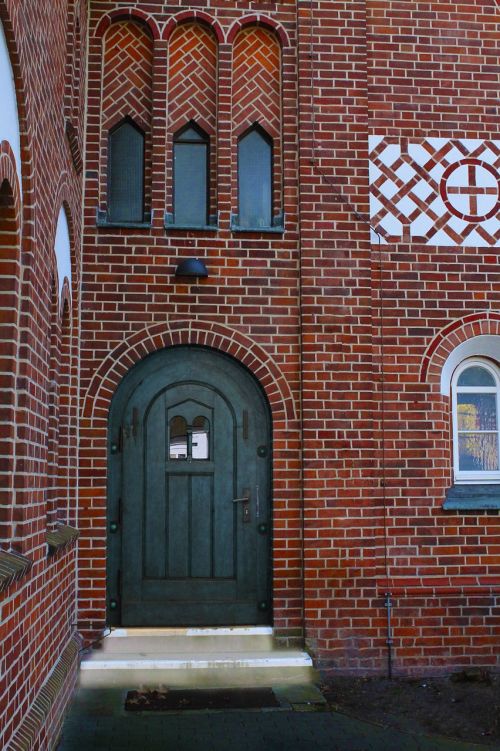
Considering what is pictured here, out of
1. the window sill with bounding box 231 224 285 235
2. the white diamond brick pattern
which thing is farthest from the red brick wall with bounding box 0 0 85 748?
the white diamond brick pattern

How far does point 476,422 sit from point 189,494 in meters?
2.72

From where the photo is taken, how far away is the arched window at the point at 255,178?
754 centimetres

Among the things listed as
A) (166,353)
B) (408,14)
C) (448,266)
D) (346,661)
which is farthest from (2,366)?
(408,14)

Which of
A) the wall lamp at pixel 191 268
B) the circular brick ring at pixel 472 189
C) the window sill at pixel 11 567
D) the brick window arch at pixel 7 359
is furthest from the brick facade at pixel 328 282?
the window sill at pixel 11 567

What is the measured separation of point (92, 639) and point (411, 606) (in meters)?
2.68

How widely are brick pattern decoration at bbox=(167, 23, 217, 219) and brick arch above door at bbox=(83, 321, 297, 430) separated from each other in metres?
1.22

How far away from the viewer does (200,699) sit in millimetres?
6137

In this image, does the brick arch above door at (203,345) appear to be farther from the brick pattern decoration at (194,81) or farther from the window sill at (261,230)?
the brick pattern decoration at (194,81)

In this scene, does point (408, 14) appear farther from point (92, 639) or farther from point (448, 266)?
point (92, 639)

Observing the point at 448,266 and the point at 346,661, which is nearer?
the point at 346,661

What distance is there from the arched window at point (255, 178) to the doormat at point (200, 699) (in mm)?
3962

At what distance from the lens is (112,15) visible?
7445 millimetres

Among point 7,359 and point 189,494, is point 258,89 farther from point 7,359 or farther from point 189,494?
point 7,359

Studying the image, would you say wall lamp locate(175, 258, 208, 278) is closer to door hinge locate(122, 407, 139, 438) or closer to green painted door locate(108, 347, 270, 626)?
green painted door locate(108, 347, 270, 626)
